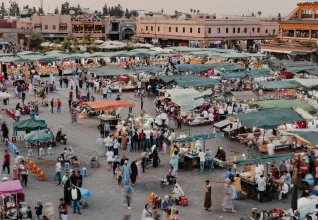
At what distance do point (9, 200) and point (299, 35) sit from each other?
5508cm

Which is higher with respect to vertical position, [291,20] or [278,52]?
[291,20]

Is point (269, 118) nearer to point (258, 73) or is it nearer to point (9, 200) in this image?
point (9, 200)

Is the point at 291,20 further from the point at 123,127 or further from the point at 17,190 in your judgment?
the point at 17,190

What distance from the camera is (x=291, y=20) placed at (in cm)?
6359

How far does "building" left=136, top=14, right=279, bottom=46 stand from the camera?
7388 centimetres

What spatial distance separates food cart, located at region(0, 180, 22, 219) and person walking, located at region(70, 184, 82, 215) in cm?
152

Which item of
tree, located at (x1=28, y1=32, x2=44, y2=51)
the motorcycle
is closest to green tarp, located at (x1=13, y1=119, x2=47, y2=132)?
the motorcycle

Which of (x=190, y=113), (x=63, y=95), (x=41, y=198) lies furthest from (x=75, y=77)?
(x=41, y=198)

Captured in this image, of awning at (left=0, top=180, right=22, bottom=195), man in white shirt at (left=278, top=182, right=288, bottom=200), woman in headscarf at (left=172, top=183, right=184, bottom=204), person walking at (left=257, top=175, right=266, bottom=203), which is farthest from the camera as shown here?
man in white shirt at (left=278, top=182, right=288, bottom=200)

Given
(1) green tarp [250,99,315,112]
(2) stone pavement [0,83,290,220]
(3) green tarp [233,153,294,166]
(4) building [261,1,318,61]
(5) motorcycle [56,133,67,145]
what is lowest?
(2) stone pavement [0,83,290,220]

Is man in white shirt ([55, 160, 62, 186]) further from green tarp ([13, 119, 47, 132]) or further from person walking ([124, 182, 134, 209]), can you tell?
green tarp ([13, 119, 47, 132])

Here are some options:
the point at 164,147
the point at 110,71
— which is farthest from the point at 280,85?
the point at 164,147

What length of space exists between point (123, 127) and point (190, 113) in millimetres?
5631

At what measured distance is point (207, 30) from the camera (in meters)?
73.5
